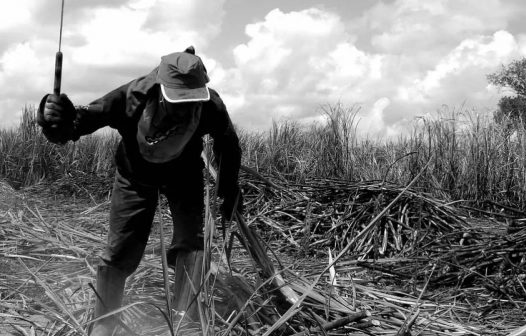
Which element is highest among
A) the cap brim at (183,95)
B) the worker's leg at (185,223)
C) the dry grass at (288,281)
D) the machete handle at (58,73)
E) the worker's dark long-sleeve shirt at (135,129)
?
the machete handle at (58,73)

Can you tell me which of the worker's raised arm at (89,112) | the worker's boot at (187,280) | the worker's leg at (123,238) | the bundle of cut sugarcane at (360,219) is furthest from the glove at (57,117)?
the bundle of cut sugarcane at (360,219)

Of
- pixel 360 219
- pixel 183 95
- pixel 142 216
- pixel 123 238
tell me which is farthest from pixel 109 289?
pixel 360 219

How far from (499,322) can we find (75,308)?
207cm

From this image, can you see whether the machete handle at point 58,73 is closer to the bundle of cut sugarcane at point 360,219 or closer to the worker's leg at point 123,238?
the worker's leg at point 123,238

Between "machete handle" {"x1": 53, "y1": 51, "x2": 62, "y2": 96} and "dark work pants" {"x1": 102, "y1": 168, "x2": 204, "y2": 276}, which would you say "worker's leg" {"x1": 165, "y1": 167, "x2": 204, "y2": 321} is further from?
"machete handle" {"x1": 53, "y1": 51, "x2": 62, "y2": 96}

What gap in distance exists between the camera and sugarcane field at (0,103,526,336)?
2402mm

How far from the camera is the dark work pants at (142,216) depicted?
260 centimetres

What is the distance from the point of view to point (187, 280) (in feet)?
8.32

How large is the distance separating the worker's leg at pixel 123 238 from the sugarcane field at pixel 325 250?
170mm

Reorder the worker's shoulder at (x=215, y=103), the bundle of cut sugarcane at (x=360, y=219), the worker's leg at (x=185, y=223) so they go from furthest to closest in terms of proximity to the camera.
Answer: the bundle of cut sugarcane at (x=360, y=219) < the worker's leg at (x=185, y=223) < the worker's shoulder at (x=215, y=103)

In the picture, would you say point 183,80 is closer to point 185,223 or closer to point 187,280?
point 185,223

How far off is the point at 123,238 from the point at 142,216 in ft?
0.41

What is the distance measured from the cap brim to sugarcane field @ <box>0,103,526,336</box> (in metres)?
0.31

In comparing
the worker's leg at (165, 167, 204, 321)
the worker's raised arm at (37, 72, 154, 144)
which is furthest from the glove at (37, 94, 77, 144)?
the worker's leg at (165, 167, 204, 321)
